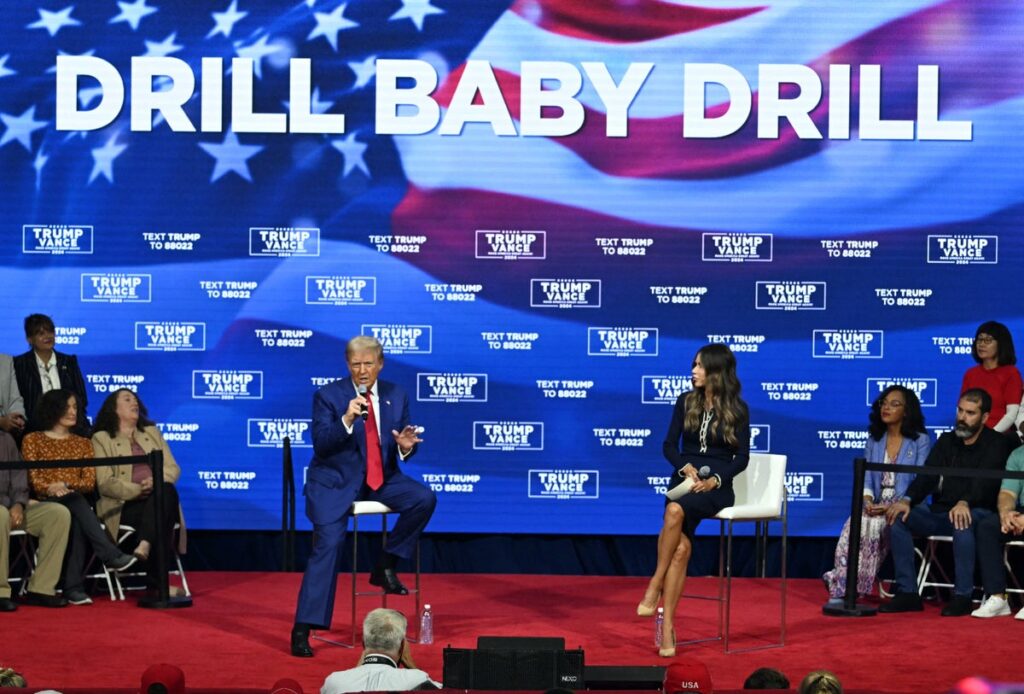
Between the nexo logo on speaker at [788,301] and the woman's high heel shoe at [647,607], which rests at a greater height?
the nexo logo on speaker at [788,301]

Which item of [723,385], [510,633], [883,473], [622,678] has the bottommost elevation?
[510,633]

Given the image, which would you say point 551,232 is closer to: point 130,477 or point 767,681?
point 130,477

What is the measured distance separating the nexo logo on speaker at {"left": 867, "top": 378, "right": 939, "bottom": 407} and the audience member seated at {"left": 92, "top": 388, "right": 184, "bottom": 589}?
380 cm

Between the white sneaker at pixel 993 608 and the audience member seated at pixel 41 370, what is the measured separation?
461cm

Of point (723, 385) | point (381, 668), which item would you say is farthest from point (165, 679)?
point (723, 385)

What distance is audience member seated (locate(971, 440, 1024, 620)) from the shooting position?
24.0 ft

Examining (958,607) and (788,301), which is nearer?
(958,607)

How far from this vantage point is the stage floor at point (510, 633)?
5.87 meters

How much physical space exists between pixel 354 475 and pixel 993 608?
319 cm

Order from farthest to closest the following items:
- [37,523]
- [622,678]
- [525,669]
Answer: [37,523] → [622,678] → [525,669]

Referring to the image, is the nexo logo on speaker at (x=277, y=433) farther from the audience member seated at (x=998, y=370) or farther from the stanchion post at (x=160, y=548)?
the audience member seated at (x=998, y=370)

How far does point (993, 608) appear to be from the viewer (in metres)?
7.29

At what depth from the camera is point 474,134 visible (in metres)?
8.55

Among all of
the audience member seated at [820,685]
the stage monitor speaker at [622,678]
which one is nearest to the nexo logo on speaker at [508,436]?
the stage monitor speaker at [622,678]
